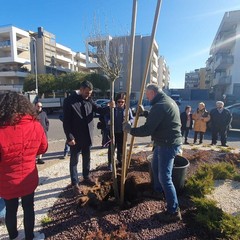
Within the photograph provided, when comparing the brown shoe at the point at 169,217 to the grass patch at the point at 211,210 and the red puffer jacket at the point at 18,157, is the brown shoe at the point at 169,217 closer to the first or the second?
the grass patch at the point at 211,210

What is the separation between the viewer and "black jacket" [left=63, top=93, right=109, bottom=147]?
11.8ft

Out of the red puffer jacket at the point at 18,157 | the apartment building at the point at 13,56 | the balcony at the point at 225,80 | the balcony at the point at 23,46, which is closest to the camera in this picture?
the red puffer jacket at the point at 18,157

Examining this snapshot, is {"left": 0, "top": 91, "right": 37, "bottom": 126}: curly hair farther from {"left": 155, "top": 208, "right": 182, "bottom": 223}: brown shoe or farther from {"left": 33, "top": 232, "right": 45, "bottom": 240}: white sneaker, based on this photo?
{"left": 155, "top": 208, "right": 182, "bottom": 223}: brown shoe

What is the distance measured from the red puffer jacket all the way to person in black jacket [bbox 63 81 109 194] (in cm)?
127

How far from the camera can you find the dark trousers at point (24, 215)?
230 centimetres

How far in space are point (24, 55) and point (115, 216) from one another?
156 feet

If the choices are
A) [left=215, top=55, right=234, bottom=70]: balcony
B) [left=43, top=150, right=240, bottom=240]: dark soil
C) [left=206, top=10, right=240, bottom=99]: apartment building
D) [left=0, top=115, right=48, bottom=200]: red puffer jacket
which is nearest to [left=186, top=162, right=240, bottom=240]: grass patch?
[left=43, top=150, right=240, bottom=240]: dark soil

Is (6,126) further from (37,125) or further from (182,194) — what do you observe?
(182,194)

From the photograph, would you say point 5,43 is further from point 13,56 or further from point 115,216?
point 115,216

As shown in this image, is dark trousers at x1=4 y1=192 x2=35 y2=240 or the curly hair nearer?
the curly hair

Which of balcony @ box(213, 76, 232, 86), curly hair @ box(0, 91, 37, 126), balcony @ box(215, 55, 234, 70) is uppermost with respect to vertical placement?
balcony @ box(215, 55, 234, 70)

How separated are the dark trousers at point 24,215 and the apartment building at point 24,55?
3897 cm

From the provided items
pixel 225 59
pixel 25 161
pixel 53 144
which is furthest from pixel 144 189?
pixel 225 59

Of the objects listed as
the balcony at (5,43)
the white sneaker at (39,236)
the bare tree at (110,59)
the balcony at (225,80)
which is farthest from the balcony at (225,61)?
the balcony at (5,43)
